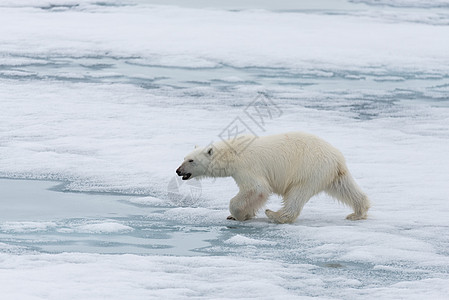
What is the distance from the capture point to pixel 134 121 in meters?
9.09

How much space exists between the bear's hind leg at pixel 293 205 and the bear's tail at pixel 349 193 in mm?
174

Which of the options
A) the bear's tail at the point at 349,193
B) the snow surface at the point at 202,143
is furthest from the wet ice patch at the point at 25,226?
the bear's tail at the point at 349,193

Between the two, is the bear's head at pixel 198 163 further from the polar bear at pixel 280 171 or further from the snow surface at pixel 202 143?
the snow surface at pixel 202 143

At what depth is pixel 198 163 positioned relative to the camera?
5551 millimetres

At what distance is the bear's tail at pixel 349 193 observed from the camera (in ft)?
17.9

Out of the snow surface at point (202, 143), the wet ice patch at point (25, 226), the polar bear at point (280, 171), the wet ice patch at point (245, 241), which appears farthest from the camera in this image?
the polar bear at point (280, 171)

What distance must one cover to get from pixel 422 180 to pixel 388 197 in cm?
63

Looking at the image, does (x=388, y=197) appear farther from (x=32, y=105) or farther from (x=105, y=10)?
(x=105, y=10)

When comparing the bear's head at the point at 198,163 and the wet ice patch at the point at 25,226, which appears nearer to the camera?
the wet ice patch at the point at 25,226

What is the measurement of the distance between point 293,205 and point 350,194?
40 centimetres

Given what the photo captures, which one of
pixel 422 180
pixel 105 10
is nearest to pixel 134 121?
pixel 422 180

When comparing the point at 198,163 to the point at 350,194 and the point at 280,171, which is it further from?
the point at 350,194

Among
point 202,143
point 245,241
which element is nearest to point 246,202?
point 245,241

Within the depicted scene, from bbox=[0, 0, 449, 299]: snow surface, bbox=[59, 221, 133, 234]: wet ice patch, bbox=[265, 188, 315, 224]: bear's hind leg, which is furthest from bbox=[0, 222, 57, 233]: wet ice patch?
bbox=[265, 188, 315, 224]: bear's hind leg
